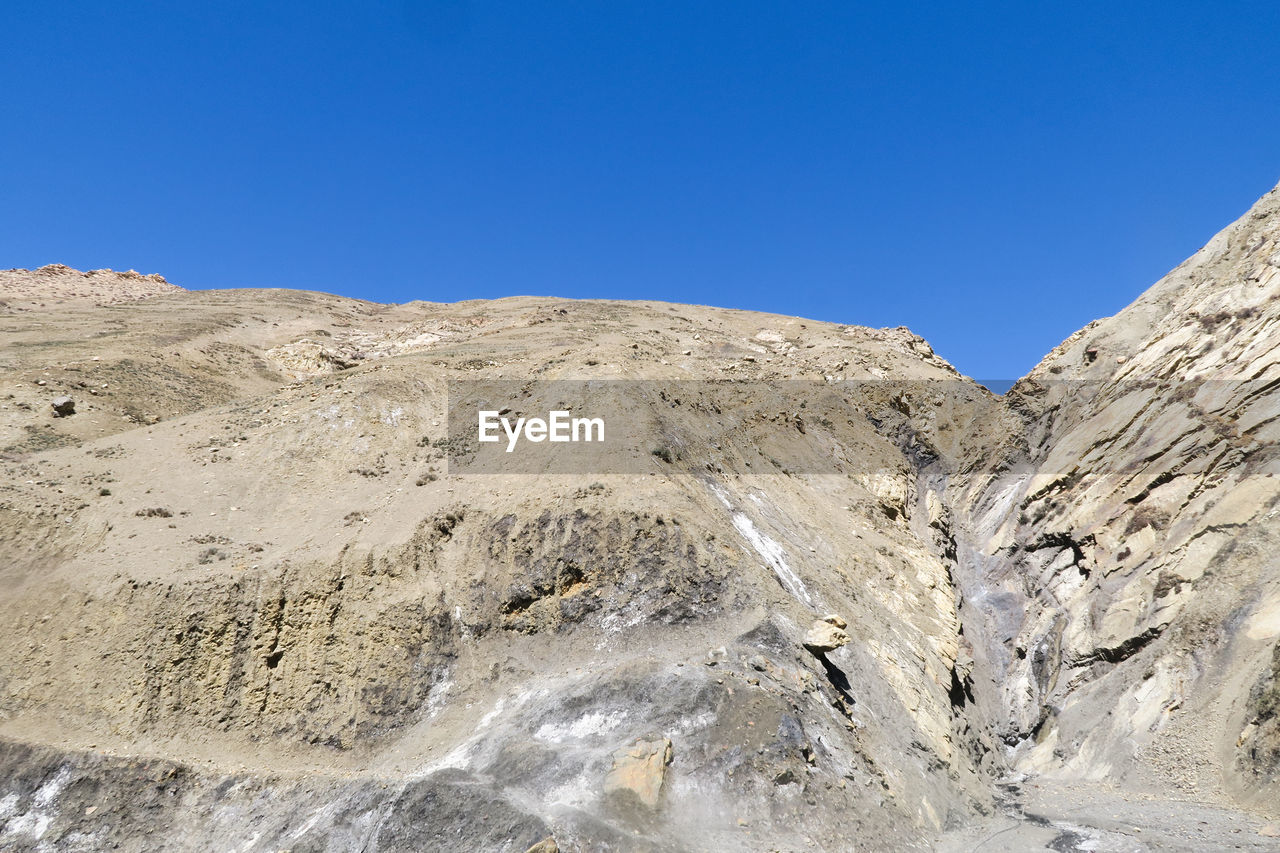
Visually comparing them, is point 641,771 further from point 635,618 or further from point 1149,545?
point 1149,545

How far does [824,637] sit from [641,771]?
533cm

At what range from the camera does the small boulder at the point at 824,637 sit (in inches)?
611

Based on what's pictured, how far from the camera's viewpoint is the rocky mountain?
41.6 ft

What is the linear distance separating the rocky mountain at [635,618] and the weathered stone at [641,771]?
0.05 m

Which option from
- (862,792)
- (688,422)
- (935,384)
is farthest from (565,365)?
(935,384)

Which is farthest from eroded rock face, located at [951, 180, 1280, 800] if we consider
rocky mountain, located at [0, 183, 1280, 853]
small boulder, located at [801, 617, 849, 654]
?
small boulder, located at [801, 617, 849, 654]

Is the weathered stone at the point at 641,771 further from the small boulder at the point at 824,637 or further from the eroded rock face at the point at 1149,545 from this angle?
the eroded rock face at the point at 1149,545

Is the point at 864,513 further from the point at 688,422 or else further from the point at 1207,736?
the point at 1207,736

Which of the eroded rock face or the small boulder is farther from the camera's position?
the eroded rock face

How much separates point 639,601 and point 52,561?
Result: 13.2m

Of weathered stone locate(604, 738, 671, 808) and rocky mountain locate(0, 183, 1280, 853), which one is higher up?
rocky mountain locate(0, 183, 1280, 853)

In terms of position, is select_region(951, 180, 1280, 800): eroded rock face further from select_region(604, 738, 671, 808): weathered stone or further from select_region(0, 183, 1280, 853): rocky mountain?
select_region(604, 738, 671, 808): weathered stone

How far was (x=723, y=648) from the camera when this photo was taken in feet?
48.9

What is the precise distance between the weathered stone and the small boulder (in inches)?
168
